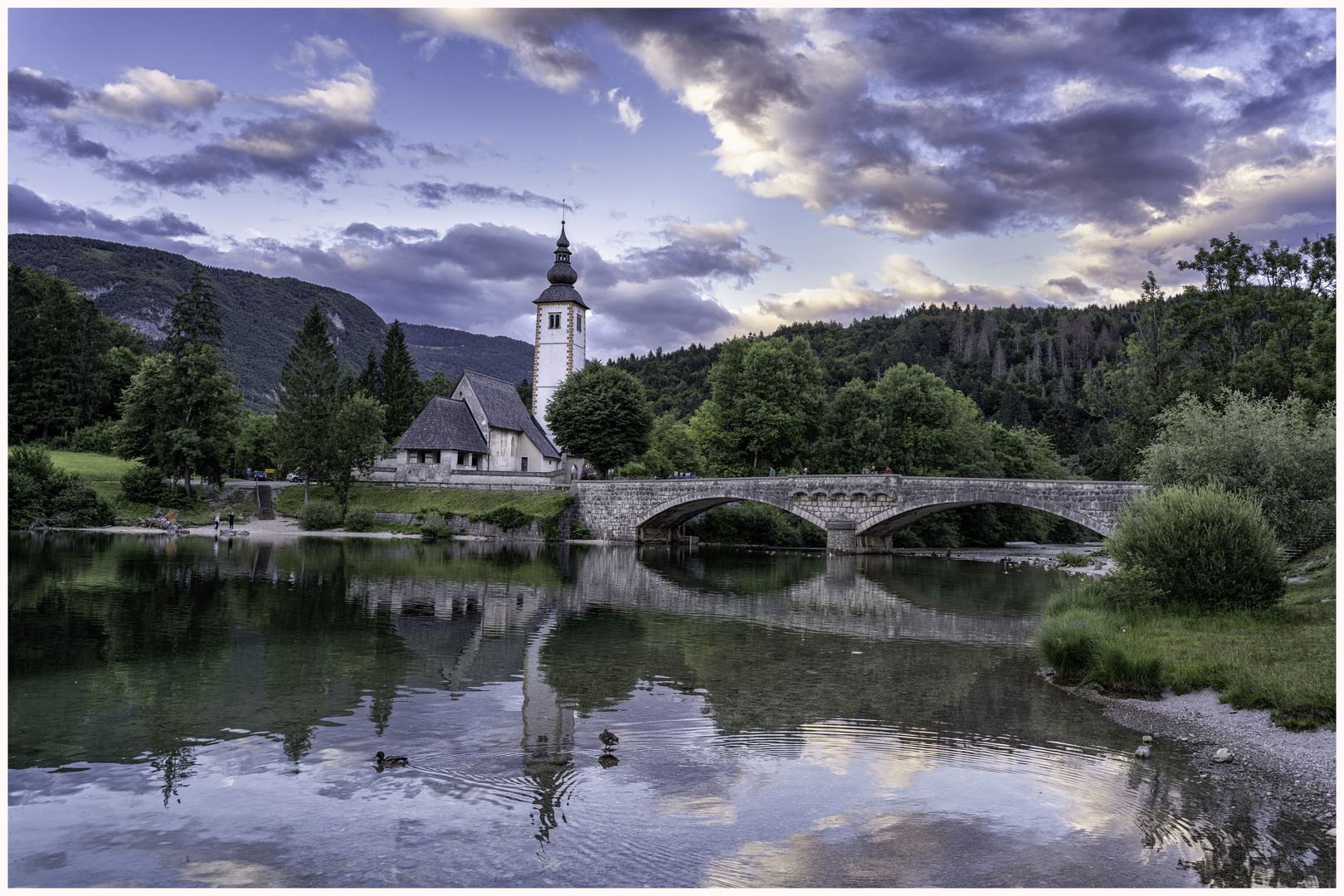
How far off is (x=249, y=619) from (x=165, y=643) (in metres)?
3.68

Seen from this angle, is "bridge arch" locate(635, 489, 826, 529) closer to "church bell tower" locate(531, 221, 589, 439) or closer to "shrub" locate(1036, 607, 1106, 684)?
"church bell tower" locate(531, 221, 589, 439)

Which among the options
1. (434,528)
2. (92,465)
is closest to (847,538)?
(434,528)

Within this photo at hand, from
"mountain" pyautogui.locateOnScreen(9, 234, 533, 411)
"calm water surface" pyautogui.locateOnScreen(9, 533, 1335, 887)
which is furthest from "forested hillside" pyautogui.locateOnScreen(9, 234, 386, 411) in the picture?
"calm water surface" pyautogui.locateOnScreen(9, 533, 1335, 887)

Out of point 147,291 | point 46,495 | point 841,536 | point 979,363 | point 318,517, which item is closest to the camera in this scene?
point 46,495

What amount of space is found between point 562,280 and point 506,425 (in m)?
15.6

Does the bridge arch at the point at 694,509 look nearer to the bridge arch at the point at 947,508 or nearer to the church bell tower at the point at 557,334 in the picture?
the bridge arch at the point at 947,508

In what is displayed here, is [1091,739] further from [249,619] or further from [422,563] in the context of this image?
[422,563]

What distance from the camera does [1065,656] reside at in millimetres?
16938

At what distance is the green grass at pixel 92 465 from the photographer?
6291 centimetres

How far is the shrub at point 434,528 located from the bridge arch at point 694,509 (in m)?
14.2

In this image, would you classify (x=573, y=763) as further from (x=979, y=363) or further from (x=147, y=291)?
(x=147, y=291)

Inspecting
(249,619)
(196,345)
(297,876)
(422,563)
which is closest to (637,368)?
(196,345)

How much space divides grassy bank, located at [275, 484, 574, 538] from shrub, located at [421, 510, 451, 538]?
191cm

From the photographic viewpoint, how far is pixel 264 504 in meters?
67.0
